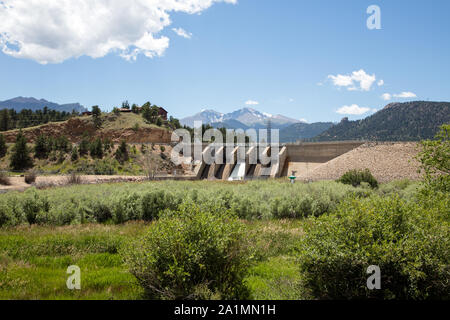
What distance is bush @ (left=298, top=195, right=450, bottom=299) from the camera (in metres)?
4.52

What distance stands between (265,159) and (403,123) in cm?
11825

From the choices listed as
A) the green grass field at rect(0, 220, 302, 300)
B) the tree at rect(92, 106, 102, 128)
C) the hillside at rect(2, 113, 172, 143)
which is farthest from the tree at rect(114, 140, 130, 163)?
the green grass field at rect(0, 220, 302, 300)

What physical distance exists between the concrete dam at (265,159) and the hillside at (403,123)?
6421 centimetres

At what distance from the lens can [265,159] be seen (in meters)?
43.5

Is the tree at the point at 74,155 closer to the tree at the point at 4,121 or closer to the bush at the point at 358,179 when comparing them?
the tree at the point at 4,121

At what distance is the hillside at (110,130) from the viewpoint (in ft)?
241

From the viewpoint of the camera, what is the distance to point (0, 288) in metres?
5.25

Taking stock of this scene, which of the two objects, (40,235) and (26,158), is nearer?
(40,235)

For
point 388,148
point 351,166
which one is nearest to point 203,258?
point 351,166

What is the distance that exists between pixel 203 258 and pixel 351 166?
3121 cm

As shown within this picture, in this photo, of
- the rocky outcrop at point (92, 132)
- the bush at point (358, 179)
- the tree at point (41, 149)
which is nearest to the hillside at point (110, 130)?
the rocky outcrop at point (92, 132)

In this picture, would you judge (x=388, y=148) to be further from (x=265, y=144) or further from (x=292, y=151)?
(x=265, y=144)

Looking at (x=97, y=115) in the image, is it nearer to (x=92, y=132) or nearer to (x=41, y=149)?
(x=92, y=132)

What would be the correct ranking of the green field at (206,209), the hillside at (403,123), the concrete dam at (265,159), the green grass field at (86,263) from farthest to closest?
the hillside at (403,123)
the concrete dam at (265,159)
the green grass field at (86,263)
the green field at (206,209)
